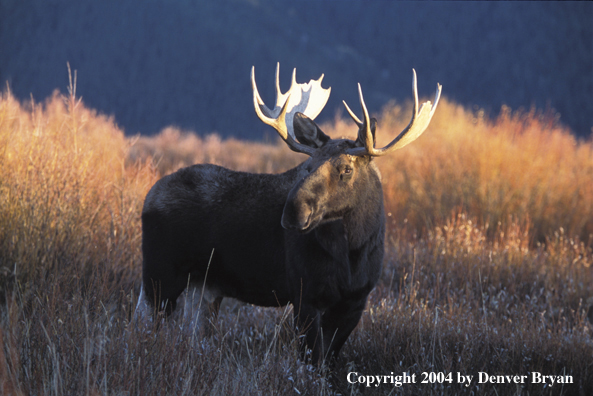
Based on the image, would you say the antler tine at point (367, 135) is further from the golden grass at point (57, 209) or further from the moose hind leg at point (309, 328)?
the golden grass at point (57, 209)

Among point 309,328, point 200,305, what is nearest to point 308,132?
point 309,328

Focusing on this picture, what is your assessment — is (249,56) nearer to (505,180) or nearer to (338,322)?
(505,180)

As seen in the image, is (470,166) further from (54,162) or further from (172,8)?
(172,8)

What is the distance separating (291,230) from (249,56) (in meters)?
68.0

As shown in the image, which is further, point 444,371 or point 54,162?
point 54,162

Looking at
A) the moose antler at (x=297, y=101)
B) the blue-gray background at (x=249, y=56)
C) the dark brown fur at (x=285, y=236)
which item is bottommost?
the dark brown fur at (x=285, y=236)

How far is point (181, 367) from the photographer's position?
2.74 m

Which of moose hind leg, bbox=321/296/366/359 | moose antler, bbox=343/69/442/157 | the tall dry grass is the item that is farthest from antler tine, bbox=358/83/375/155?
the tall dry grass

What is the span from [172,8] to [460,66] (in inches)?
1914

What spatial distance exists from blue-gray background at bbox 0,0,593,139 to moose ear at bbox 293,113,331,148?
100ft

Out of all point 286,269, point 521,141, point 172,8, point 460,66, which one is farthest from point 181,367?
point 172,8

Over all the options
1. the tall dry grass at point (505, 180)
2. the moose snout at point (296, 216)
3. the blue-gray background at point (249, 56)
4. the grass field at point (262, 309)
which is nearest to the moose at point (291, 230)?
the moose snout at point (296, 216)

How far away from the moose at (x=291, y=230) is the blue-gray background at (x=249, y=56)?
3061 centimetres

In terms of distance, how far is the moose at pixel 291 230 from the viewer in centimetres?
325
